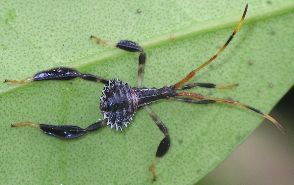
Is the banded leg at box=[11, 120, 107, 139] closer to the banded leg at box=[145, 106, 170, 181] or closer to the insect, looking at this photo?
the insect

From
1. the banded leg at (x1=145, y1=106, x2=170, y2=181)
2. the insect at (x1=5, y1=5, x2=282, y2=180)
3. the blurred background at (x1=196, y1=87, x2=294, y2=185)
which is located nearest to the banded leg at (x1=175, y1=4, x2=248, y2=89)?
the insect at (x1=5, y1=5, x2=282, y2=180)

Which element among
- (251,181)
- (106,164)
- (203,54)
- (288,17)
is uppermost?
(288,17)

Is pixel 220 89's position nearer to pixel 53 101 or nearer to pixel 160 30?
pixel 160 30

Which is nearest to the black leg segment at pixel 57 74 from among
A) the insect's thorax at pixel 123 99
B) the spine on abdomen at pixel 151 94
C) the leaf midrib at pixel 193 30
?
the leaf midrib at pixel 193 30

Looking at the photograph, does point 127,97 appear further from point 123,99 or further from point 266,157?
point 266,157

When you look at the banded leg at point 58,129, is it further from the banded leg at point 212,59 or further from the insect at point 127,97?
the banded leg at point 212,59

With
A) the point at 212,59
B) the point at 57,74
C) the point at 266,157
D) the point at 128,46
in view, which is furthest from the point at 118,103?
the point at 266,157

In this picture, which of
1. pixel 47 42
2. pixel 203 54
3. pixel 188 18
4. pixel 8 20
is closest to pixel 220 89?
pixel 203 54
